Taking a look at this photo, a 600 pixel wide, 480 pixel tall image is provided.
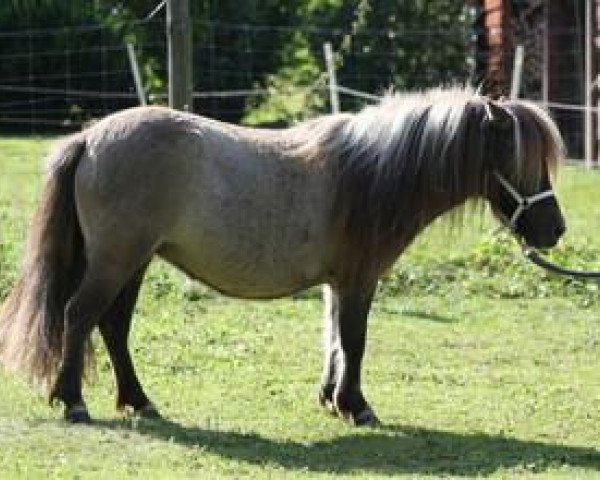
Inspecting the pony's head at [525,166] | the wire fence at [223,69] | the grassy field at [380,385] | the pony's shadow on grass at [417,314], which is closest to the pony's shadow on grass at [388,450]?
the grassy field at [380,385]

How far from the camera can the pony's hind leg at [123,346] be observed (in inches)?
290

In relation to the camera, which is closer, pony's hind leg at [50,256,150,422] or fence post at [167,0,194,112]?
pony's hind leg at [50,256,150,422]

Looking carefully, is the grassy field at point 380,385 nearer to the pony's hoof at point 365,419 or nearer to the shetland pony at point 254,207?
the pony's hoof at point 365,419

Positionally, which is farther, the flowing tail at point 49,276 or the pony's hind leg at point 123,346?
the pony's hind leg at point 123,346

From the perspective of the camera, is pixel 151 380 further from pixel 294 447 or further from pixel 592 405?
pixel 592 405

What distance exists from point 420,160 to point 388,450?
1.45 m

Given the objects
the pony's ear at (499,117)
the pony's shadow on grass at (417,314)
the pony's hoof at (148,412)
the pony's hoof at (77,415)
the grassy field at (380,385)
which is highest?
the pony's ear at (499,117)

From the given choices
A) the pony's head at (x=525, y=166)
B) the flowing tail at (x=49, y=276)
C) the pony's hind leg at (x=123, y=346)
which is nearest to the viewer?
the flowing tail at (x=49, y=276)

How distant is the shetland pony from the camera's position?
23.2 feet

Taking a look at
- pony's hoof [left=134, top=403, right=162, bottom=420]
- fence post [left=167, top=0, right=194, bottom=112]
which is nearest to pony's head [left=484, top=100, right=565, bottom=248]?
pony's hoof [left=134, top=403, right=162, bottom=420]

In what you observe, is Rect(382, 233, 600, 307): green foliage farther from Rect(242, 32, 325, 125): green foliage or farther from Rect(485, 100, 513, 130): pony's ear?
Rect(242, 32, 325, 125): green foliage

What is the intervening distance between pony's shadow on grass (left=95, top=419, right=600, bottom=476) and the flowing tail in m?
0.46

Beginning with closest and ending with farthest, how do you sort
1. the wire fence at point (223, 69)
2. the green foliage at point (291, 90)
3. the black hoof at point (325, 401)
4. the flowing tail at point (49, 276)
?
the flowing tail at point (49, 276) → the black hoof at point (325, 401) → the wire fence at point (223, 69) → the green foliage at point (291, 90)

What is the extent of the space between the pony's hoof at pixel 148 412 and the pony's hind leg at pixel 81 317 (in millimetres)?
323
